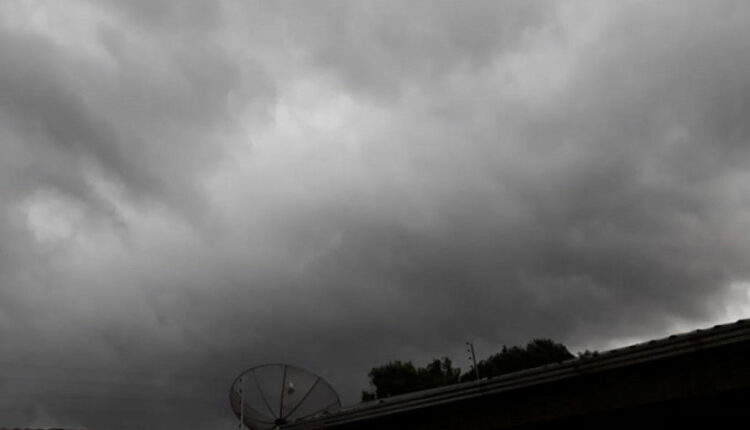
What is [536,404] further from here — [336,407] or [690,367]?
[336,407]

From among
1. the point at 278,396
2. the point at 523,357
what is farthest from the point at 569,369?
the point at 523,357

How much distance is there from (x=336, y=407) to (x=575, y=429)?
845 cm

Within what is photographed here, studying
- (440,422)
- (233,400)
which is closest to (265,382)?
(233,400)

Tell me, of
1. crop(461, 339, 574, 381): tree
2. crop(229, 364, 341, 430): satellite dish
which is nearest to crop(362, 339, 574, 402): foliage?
crop(461, 339, 574, 381): tree

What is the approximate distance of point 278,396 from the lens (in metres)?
19.9

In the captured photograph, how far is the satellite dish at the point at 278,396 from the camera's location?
768 inches

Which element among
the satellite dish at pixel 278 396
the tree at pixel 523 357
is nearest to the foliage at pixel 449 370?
the tree at pixel 523 357

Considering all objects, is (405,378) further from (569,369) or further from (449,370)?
(569,369)

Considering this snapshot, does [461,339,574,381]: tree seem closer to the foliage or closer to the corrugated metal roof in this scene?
the foliage

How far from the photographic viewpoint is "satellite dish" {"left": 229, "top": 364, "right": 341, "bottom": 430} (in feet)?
64.0

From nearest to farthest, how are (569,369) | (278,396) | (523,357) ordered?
(569,369)
(278,396)
(523,357)

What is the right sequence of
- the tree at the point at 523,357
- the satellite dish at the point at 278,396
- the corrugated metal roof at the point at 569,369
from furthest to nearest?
1. the tree at the point at 523,357
2. the satellite dish at the point at 278,396
3. the corrugated metal roof at the point at 569,369

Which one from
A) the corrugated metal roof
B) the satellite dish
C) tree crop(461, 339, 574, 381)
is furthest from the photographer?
tree crop(461, 339, 574, 381)

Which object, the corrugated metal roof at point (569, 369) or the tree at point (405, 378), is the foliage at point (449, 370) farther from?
the corrugated metal roof at point (569, 369)
